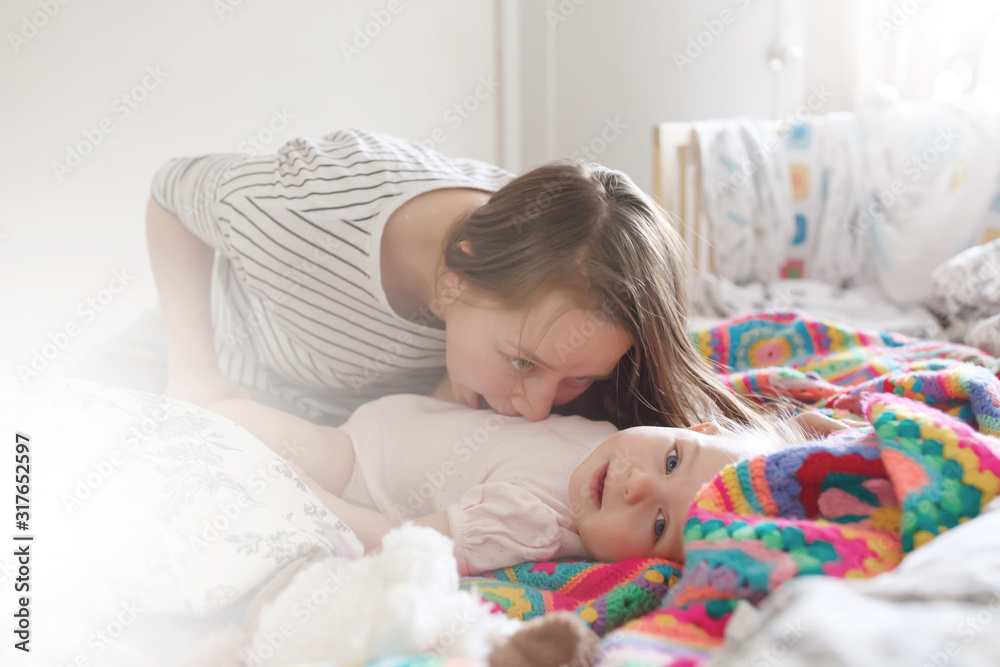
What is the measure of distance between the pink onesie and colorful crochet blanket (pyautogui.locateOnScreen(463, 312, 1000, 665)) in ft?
0.13

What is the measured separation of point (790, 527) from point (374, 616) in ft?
1.02

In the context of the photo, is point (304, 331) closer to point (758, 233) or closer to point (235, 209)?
point (235, 209)

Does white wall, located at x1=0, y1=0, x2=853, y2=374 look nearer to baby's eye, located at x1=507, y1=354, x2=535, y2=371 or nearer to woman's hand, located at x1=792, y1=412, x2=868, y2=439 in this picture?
baby's eye, located at x1=507, y1=354, x2=535, y2=371

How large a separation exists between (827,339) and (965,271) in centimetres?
42

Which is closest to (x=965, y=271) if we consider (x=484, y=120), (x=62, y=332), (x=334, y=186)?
(x=334, y=186)

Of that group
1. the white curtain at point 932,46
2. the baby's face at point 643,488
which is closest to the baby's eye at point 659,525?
the baby's face at point 643,488

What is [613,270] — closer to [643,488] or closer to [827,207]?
[643,488]

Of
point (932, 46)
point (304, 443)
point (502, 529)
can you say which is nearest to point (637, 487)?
point (502, 529)

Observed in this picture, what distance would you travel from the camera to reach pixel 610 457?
2.56 ft

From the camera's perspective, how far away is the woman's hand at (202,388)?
43.1 inches

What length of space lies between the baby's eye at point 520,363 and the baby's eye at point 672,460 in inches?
8.6

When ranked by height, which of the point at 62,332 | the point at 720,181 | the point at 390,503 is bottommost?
the point at 390,503

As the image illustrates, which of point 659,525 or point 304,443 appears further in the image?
point 304,443

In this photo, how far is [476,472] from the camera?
860mm
